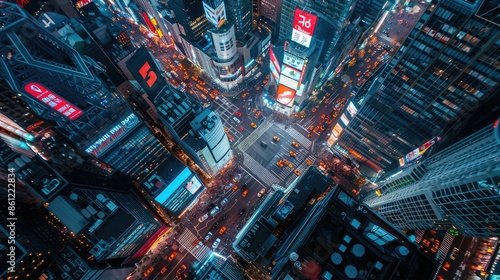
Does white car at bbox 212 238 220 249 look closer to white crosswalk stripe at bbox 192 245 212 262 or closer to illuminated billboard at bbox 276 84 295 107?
white crosswalk stripe at bbox 192 245 212 262

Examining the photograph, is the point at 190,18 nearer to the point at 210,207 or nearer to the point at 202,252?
the point at 210,207

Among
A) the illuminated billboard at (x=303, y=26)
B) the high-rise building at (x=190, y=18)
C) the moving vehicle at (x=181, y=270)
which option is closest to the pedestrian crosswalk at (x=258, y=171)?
the moving vehicle at (x=181, y=270)

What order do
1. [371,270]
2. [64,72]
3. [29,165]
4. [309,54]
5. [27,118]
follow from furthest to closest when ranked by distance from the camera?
[309,54]
[27,118]
[29,165]
[64,72]
[371,270]

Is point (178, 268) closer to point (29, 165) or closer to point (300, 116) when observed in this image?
point (29, 165)

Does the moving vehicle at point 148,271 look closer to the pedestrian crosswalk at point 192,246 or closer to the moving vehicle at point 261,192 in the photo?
the pedestrian crosswalk at point 192,246

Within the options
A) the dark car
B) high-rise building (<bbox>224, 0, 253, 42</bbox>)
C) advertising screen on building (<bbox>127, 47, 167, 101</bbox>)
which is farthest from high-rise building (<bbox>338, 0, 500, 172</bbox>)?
advertising screen on building (<bbox>127, 47, 167, 101</bbox>)

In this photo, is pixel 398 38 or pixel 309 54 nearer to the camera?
pixel 309 54

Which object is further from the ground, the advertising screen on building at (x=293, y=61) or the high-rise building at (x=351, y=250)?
the advertising screen on building at (x=293, y=61)

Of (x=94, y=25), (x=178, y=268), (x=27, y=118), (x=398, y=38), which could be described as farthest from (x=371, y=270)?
(x=398, y=38)
